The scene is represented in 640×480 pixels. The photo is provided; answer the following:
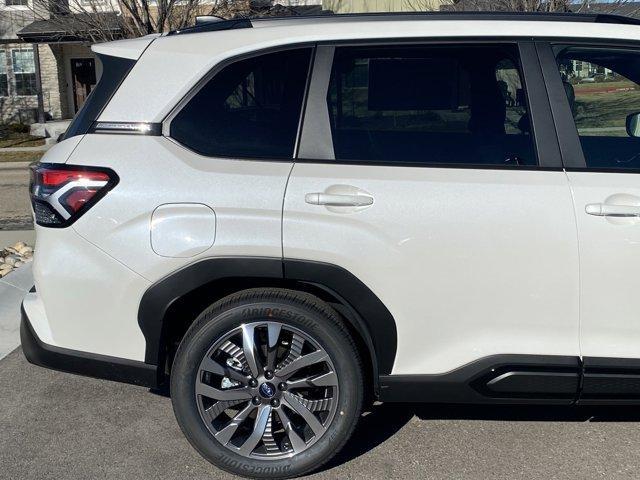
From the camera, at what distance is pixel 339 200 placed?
9.80ft

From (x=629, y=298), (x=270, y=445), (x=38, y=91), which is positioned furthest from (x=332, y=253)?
(x=38, y=91)

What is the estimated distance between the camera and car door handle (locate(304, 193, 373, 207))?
2984 mm

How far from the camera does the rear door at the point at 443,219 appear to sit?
117 inches

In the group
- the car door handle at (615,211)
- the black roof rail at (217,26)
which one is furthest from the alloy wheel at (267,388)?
the black roof rail at (217,26)

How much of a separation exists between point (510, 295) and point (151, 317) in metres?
1.51

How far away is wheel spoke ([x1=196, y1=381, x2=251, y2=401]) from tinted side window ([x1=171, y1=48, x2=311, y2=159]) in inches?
39.9

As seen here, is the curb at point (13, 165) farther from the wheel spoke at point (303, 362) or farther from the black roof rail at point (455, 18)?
the wheel spoke at point (303, 362)

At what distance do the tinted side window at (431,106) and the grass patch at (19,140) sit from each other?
20.0 m

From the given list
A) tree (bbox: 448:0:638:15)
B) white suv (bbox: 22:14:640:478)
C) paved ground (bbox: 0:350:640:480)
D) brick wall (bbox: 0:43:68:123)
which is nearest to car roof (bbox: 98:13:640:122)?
white suv (bbox: 22:14:640:478)

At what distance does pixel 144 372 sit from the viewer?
10.3 ft

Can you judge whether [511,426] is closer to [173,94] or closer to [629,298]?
[629,298]

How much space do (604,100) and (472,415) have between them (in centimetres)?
173

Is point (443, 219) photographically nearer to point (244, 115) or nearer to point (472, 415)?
point (244, 115)

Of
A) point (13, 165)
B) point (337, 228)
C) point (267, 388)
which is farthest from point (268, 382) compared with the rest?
point (13, 165)
